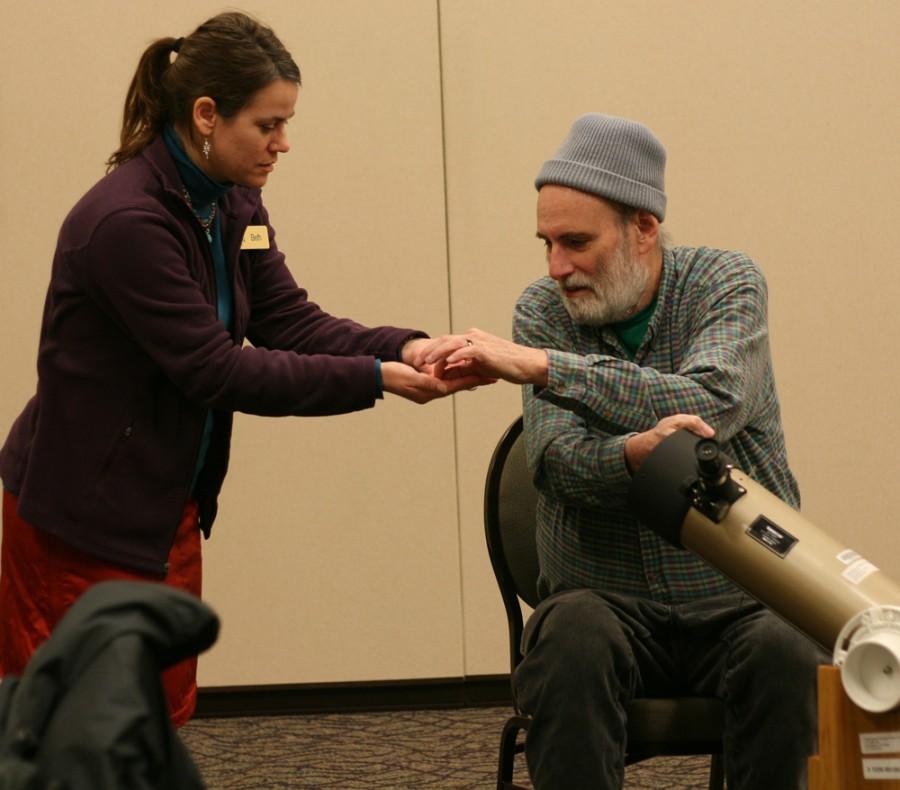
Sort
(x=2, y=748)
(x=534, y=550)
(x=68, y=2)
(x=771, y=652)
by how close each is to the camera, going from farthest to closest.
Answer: (x=68, y=2) < (x=534, y=550) < (x=771, y=652) < (x=2, y=748)

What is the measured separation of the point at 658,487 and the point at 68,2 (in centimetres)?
247

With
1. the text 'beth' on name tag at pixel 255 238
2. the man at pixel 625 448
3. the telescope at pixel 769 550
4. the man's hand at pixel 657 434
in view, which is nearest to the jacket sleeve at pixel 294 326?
the text 'beth' on name tag at pixel 255 238

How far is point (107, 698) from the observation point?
0.80m

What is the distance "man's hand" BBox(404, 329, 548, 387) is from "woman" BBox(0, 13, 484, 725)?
4 centimetres

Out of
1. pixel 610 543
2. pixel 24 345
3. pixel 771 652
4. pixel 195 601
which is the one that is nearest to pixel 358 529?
pixel 24 345

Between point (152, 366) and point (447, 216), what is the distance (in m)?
1.65

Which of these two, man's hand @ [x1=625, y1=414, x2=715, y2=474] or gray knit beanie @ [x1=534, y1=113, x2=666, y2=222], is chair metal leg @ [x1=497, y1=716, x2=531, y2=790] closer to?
man's hand @ [x1=625, y1=414, x2=715, y2=474]

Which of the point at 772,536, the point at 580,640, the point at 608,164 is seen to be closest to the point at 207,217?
the point at 608,164

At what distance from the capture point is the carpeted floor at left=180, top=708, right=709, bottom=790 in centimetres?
300

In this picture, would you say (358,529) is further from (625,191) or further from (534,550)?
(625,191)

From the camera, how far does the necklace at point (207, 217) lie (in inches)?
83.4

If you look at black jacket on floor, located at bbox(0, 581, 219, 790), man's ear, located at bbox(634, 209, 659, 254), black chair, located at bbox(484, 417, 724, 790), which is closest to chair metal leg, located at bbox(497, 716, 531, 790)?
black chair, located at bbox(484, 417, 724, 790)

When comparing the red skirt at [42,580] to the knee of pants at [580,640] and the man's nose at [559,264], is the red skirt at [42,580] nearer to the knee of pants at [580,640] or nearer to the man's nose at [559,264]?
the knee of pants at [580,640]

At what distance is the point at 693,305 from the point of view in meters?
2.17
